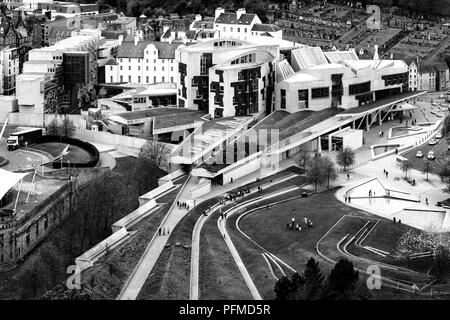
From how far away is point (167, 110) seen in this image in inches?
3177

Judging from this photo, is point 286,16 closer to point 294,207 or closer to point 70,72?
point 70,72

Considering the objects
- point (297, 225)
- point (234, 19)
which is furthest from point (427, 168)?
point (234, 19)

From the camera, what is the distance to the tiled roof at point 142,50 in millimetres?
92312

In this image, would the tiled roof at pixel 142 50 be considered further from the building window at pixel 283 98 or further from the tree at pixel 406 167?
the tree at pixel 406 167

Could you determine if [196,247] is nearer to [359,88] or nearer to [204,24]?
[359,88]

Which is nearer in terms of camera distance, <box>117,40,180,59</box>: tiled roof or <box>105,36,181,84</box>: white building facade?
<box>105,36,181,84</box>: white building facade

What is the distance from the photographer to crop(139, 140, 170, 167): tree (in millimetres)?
69781

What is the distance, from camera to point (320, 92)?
7969 cm

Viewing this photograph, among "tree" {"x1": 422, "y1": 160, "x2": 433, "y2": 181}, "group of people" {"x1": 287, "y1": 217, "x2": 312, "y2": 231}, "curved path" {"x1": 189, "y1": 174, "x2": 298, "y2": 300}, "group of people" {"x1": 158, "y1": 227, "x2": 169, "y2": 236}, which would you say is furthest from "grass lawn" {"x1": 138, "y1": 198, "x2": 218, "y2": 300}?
"tree" {"x1": 422, "y1": 160, "x2": 433, "y2": 181}

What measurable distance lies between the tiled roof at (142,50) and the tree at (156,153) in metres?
22.3

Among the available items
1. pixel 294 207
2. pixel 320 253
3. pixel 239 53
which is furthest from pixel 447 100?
pixel 320 253

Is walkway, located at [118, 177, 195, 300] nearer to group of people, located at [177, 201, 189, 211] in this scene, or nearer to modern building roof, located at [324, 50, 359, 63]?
group of people, located at [177, 201, 189, 211]

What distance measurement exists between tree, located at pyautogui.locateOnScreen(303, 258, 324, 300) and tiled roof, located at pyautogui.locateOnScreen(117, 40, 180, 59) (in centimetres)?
5208

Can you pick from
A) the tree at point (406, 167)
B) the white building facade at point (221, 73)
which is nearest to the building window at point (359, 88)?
the white building facade at point (221, 73)
